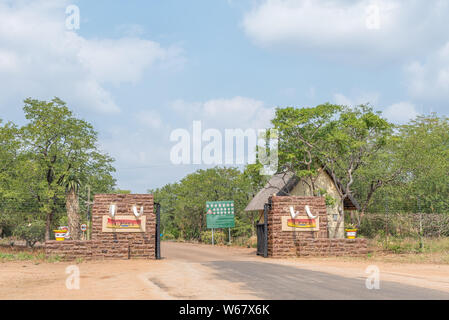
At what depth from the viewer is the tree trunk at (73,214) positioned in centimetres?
2581

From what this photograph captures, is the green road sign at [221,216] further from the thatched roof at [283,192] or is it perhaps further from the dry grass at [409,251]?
the dry grass at [409,251]

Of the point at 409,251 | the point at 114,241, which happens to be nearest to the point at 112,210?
the point at 114,241

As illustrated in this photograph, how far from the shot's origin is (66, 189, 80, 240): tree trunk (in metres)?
25.8

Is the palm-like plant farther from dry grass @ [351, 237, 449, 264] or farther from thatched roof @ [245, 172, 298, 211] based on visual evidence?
dry grass @ [351, 237, 449, 264]

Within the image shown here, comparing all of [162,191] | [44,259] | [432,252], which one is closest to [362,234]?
[432,252]

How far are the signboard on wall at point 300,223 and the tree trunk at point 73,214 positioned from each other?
40.5 ft

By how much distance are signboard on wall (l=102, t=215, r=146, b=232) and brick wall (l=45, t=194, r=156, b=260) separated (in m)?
0.18

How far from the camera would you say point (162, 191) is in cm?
7206

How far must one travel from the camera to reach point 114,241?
70.0 ft

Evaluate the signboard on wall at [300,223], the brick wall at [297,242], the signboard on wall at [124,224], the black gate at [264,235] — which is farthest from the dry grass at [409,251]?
the signboard on wall at [124,224]

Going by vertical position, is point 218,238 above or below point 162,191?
below

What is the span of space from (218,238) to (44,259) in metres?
23.9

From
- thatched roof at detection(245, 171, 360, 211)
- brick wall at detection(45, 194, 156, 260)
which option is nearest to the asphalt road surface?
brick wall at detection(45, 194, 156, 260)
